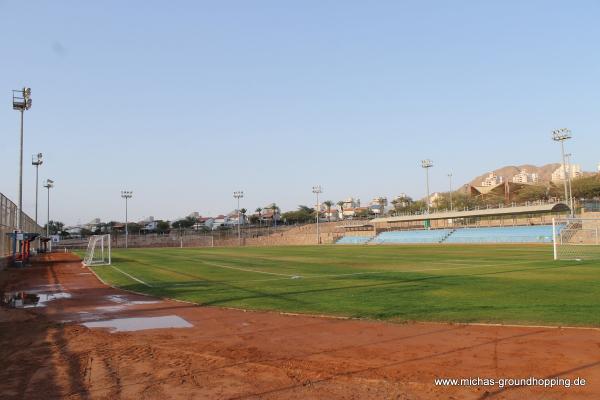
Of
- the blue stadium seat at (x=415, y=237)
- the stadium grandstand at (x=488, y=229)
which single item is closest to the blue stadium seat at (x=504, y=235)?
the stadium grandstand at (x=488, y=229)

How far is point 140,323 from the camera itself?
12.1 meters

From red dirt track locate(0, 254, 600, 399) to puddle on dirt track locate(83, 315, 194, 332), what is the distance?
43 cm

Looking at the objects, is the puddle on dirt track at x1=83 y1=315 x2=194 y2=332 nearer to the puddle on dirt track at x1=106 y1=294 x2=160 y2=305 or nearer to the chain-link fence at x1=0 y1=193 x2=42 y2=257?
the puddle on dirt track at x1=106 y1=294 x2=160 y2=305

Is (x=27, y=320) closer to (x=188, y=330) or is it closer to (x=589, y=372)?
(x=188, y=330)

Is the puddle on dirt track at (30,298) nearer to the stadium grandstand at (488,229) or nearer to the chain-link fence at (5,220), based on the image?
the chain-link fence at (5,220)

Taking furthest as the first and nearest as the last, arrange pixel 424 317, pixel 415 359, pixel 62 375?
pixel 424 317
pixel 415 359
pixel 62 375

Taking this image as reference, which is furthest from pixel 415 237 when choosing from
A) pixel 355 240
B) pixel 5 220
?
pixel 5 220

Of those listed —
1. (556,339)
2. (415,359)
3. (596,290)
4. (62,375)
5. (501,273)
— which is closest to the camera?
(62,375)

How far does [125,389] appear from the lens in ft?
22.0

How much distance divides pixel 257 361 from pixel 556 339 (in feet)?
18.1

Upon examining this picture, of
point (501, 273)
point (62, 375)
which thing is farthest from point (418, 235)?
point (62, 375)

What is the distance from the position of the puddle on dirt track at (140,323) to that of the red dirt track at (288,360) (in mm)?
429

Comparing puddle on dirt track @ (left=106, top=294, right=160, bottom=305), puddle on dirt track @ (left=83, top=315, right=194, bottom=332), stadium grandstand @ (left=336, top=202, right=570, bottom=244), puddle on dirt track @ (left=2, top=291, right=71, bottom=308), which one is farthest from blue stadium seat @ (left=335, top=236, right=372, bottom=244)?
puddle on dirt track @ (left=83, top=315, right=194, bottom=332)

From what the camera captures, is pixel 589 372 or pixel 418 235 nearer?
pixel 589 372
